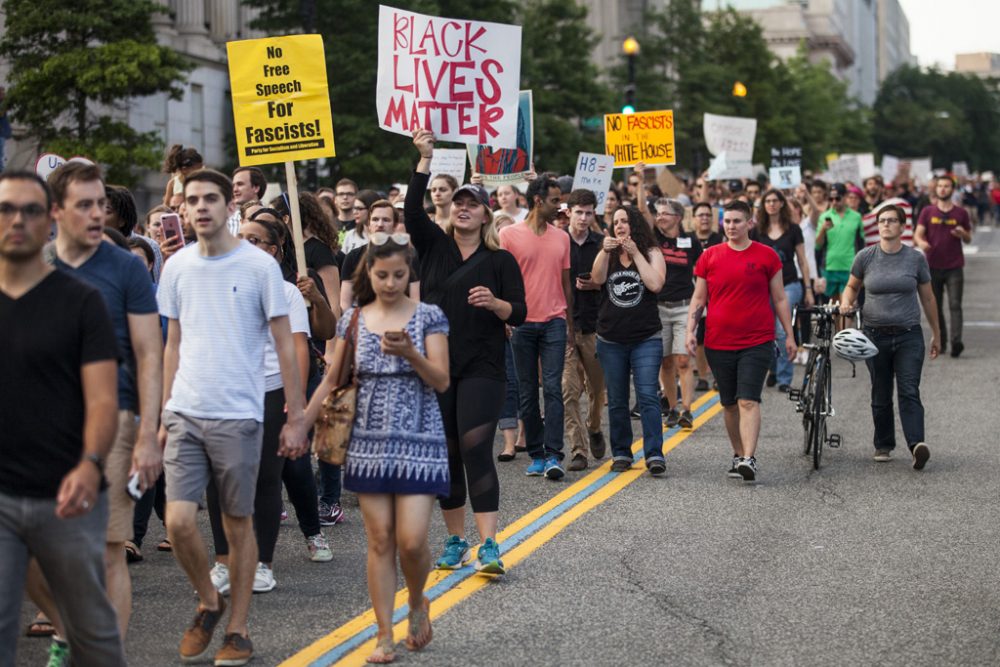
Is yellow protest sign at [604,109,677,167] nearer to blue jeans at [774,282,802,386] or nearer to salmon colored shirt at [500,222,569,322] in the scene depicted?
blue jeans at [774,282,802,386]

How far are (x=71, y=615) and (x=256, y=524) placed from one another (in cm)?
282

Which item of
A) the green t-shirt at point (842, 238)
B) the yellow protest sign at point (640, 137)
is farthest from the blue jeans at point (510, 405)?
the green t-shirt at point (842, 238)

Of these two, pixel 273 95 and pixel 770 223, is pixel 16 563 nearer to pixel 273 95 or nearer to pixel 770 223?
pixel 273 95

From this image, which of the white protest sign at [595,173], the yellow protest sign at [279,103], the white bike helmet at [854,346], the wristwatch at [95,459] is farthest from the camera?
the white protest sign at [595,173]

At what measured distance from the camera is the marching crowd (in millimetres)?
5277

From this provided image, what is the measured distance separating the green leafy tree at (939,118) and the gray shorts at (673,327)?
131017 mm

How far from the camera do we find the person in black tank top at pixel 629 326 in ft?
40.1

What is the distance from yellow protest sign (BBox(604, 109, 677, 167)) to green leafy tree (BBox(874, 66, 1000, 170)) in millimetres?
125715

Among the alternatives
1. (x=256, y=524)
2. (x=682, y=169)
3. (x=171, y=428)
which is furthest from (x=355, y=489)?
(x=682, y=169)

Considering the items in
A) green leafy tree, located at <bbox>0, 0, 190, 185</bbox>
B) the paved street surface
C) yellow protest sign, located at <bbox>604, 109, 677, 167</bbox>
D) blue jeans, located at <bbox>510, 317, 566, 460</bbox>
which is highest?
green leafy tree, located at <bbox>0, 0, 190, 185</bbox>

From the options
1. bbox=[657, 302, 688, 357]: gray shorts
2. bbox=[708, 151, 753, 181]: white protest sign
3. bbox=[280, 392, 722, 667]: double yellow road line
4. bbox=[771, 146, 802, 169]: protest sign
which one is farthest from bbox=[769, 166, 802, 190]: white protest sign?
bbox=[280, 392, 722, 667]: double yellow road line

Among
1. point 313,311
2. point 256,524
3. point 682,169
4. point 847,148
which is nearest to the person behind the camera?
point 256,524

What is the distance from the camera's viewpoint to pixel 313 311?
30.0ft

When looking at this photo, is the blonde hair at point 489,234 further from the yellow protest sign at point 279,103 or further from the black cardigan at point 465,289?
the yellow protest sign at point 279,103
